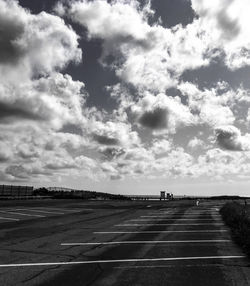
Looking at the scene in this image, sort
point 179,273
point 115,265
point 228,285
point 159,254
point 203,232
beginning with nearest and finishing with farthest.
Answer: point 228,285 < point 179,273 < point 115,265 < point 159,254 < point 203,232

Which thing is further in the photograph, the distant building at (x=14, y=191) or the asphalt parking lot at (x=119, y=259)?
the distant building at (x=14, y=191)

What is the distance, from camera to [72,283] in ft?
21.2

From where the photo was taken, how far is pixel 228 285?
6434 mm

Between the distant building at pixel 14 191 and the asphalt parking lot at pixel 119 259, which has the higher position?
the distant building at pixel 14 191

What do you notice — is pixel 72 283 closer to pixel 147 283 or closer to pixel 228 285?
pixel 147 283

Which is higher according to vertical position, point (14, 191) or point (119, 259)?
point (14, 191)

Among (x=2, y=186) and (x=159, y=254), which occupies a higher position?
Result: (x=2, y=186)

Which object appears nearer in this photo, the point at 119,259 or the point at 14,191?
the point at 119,259

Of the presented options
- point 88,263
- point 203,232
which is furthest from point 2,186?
point 88,263

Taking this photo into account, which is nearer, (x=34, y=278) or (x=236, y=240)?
(x=34, y=278)

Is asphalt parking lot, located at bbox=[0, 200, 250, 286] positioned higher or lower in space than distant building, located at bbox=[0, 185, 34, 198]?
lower

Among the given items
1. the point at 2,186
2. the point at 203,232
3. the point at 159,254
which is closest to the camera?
the point at 159,254

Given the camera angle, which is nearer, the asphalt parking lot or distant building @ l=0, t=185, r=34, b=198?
the asphalt parking lot

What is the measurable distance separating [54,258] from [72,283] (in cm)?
243
